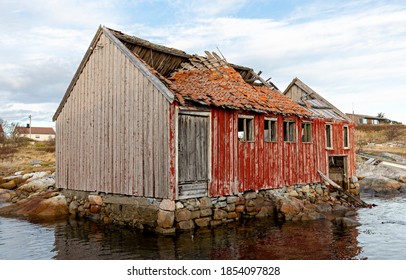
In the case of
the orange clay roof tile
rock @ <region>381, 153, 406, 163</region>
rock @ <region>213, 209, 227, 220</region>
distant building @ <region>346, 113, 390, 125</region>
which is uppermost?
distant building @ <region>346, 113, 390, 125</region>

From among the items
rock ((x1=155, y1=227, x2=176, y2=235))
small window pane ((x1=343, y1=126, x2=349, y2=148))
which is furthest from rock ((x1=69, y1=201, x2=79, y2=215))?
small window pane ((x1=343, y1=126, x2=349, y2=148))

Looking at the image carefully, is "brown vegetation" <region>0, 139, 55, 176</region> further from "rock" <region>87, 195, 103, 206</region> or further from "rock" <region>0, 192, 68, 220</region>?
"rock" <region>87, 195, 103, 206</region>

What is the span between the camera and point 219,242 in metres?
12.2

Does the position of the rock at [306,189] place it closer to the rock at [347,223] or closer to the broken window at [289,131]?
the broken window at [289,131]

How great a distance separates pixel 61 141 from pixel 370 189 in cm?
2242

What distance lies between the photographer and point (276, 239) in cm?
1277

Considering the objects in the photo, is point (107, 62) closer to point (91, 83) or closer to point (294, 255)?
point (91, 83)

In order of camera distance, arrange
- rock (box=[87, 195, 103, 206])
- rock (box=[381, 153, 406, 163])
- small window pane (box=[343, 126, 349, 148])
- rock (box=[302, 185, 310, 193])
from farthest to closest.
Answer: rock (box=[381, 153, 406, 163]) → small window pane (box=[343, 126, 349, 148]) → rock (box=[302, 185, 310, 193]) → rock (box=[87, 195, 103, 206])

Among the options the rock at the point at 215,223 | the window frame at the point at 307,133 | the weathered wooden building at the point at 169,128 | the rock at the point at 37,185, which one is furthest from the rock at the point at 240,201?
the rock at the point at 37,185

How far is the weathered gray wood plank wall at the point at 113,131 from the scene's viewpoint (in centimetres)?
1357

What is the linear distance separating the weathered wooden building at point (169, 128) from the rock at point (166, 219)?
1.81 ft

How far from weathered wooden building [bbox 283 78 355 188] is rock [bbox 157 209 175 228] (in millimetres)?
10369

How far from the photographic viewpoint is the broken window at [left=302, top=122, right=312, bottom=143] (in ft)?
67.1
